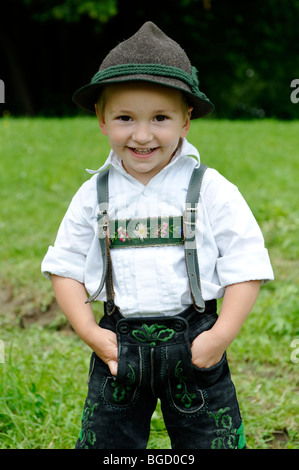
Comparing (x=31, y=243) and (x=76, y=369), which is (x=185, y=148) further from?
(x=31, y=243)

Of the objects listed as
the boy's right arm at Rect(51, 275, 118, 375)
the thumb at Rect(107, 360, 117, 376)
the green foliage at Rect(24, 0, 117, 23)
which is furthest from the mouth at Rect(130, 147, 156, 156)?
the green foliage at Rect(24, 0, 117, 23)

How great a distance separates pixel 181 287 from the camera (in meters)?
1.86

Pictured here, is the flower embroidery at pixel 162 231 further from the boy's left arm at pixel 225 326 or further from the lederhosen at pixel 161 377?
the boy's left arm at pixel 225 326

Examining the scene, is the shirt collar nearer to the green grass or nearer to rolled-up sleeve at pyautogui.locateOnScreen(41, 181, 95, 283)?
rolled-up sleeve at pyautogui.locateOnScreen(41, 181, 95, 283)

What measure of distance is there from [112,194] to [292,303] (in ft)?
7.79

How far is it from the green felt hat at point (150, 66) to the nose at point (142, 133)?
0.14m

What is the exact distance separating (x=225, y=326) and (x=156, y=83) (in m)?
0.78

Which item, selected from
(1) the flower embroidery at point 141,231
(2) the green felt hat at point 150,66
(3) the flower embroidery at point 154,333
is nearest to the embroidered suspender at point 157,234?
(1) the flower embroidery at point 141,231

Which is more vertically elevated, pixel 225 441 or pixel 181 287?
pixel 181 287

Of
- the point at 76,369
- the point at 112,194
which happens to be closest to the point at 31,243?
the point at 76,369

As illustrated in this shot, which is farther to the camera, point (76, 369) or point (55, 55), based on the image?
point (55, 55)

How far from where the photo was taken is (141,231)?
1.88 meters

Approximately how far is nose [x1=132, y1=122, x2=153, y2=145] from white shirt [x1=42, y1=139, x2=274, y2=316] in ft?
0.48

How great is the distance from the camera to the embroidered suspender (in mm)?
1851
